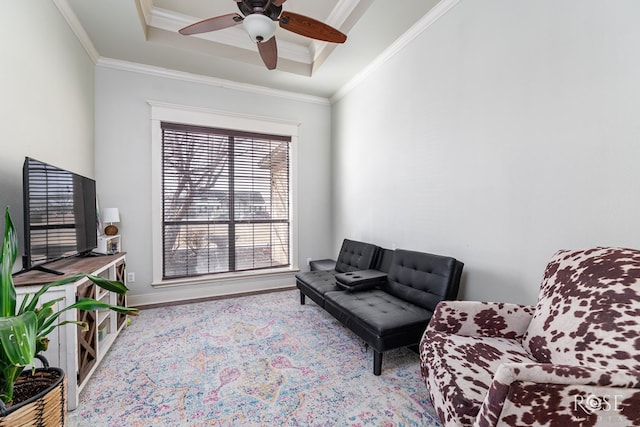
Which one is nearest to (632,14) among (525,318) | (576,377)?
(525,318)

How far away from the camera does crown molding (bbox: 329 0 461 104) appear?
7.93ft

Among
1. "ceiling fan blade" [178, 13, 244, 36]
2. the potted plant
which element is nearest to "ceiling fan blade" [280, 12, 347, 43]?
"ceiling fan blade" [178, 13, 244, 36]

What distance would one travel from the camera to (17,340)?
937 mm

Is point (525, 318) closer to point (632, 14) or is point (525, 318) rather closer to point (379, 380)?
point (379, 380)

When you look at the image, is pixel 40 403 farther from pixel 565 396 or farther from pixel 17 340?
pixel 565 396

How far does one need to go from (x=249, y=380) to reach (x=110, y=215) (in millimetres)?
2481

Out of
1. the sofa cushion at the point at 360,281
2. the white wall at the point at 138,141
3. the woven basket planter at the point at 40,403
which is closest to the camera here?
the woven basket planter at the point at 40,403

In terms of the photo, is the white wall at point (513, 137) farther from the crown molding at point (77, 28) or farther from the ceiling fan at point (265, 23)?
the crown molding at point (77, 28)

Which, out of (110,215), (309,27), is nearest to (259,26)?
(309,27)

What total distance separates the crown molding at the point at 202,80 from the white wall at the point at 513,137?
4.89 feet

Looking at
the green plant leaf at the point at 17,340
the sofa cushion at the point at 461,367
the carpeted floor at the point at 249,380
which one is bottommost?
the carpeted floor at the point at 249,380

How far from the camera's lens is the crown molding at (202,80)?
3293 millimetres

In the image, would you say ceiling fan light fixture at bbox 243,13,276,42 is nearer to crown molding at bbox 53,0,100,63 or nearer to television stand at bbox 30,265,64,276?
crown molding at bbox 53,0,100,63

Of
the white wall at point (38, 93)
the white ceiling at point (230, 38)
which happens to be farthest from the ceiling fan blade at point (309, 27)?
the white wall at point (38, 93)
